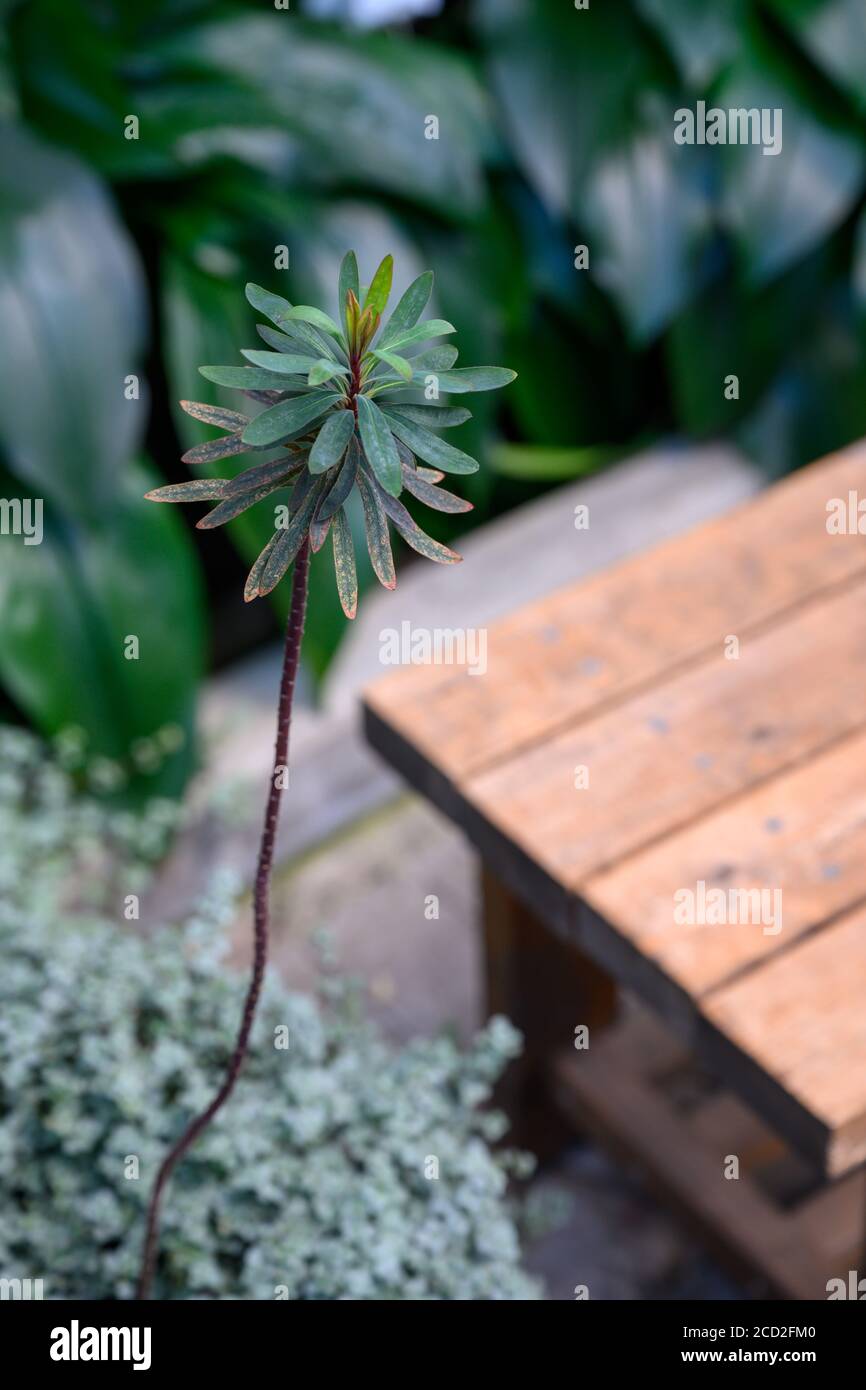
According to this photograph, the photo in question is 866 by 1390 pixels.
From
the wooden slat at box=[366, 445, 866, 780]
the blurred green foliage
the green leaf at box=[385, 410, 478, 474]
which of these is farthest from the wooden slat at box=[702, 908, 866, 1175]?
the blurred green foliage

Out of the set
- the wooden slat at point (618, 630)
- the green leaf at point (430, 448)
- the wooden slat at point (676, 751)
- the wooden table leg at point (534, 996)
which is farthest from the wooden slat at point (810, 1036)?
the green leaf at point (430, 448)

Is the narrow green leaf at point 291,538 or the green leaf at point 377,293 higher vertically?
the green leaf at point 377,293

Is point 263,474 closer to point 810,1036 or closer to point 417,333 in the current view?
point 417,333

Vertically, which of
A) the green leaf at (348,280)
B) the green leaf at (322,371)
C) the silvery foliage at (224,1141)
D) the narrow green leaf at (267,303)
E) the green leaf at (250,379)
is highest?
the green leaf at (348,280)

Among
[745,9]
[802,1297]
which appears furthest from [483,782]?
[745,9]

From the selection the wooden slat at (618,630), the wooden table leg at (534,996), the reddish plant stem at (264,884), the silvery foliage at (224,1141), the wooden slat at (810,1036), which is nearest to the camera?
the reddish plant stem at (264,884)

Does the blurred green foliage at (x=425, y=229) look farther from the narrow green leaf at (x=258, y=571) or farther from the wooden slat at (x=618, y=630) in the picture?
the narrow green leaf at (x=258, y=571)

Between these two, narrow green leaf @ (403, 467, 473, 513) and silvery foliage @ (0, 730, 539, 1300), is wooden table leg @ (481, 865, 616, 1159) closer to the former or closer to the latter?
silvery foliage @ (0, 730, 539, 1300)
